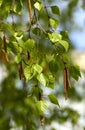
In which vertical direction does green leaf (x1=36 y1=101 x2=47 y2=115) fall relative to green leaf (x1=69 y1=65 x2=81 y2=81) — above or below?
below

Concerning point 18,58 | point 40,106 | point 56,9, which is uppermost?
point 56,9

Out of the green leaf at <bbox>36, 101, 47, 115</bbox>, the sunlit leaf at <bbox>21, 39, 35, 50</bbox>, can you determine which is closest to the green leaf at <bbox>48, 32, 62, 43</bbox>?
the sunlit leaf at <bbox>21, 39, 35, 50</bbox>

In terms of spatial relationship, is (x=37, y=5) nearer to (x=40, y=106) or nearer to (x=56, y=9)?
(x=56, y=9)

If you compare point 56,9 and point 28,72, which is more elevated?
point 56,9

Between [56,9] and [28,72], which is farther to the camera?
[56,9]

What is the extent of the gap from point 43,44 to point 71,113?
22.5 inches

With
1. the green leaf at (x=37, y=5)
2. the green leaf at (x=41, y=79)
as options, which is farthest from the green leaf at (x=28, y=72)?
the green leaf at (x=37, y=5)

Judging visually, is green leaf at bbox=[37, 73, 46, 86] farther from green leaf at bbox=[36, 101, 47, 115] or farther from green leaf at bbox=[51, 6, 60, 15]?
green leaf at bbox=[51, 6, 60, 15]

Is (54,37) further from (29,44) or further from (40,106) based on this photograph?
(40,106)

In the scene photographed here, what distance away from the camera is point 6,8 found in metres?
1.22

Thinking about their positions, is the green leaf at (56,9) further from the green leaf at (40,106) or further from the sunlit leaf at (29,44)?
the green leaf at (40,106)

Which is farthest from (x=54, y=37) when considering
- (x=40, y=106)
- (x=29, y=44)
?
(x=40, y=106)

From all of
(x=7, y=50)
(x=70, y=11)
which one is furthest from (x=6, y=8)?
(x=70, y=11)

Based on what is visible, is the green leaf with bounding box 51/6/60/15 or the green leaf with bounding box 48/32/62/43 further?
the green leaf with bounding box 51/6/60/15
